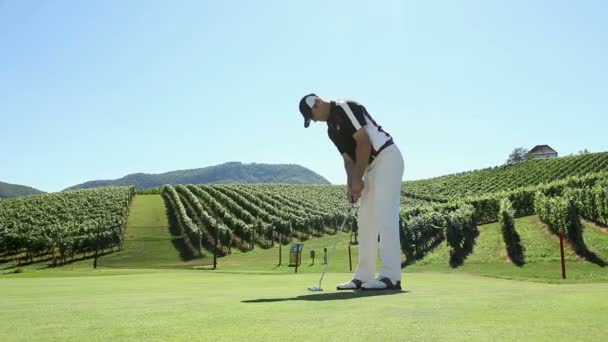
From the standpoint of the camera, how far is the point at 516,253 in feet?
74.1

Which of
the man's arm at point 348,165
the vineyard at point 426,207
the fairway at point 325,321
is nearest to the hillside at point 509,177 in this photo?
the vineyard at point 426,207

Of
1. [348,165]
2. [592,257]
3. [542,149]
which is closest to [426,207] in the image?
[592,257]

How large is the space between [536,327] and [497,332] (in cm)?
25

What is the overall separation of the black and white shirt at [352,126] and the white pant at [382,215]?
119mm

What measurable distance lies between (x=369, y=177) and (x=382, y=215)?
0.52 m

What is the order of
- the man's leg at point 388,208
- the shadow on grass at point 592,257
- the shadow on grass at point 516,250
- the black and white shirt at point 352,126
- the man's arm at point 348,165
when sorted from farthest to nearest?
the shadow on grass at point 516,250 → the shadow on grass at point 592,257 → the man's arm at point 348,165 → the black and white shirt at point 352,126 → the man's leg at point 388,208

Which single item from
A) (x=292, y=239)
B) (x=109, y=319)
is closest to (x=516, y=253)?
(x=109, y=319)

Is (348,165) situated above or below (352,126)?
below

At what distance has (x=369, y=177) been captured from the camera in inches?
253

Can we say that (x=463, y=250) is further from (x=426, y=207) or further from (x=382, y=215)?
(x=382, y=215)

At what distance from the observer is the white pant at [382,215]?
6156 mm

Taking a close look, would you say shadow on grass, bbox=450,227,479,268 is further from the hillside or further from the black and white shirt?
the hillside

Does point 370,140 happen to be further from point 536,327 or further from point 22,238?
point 22,238

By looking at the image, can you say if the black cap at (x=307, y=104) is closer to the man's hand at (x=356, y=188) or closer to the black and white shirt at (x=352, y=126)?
the black and white shirt at (x=352, y=126)
